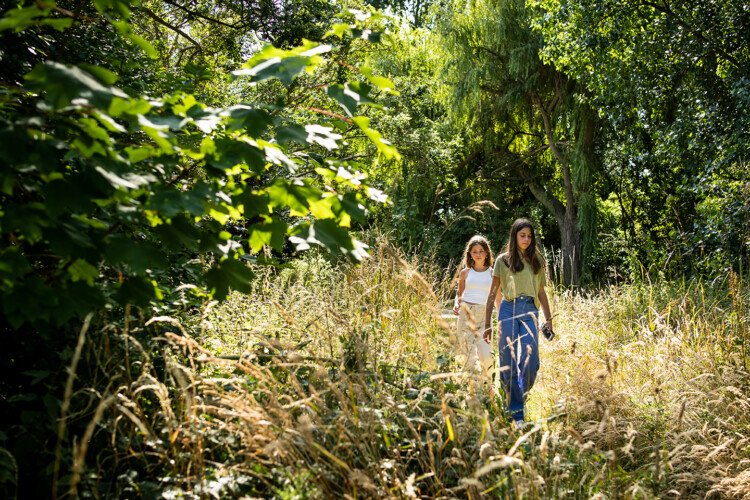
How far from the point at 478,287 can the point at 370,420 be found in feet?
11.0

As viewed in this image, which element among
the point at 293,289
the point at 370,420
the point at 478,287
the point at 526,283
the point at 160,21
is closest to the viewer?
the point at 370,420

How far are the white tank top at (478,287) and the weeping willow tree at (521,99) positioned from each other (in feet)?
20.7

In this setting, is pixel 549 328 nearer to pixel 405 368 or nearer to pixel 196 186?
pixel 405 368

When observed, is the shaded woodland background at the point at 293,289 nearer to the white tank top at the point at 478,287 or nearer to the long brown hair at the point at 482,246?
the long brown hair at the point at 482,246

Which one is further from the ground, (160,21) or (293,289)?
(160,21)

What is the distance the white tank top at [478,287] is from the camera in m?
5.22

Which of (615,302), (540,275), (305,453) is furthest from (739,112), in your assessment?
(305,453)

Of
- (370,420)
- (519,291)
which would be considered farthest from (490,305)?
(370,420)

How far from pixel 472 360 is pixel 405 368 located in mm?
432

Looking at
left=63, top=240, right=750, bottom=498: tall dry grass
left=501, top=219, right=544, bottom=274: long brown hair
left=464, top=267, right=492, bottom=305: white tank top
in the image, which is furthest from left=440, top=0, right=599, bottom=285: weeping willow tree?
left=63, top=240, right=750, bottom=498: tall dry grass

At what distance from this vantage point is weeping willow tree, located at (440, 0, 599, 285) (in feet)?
36.8

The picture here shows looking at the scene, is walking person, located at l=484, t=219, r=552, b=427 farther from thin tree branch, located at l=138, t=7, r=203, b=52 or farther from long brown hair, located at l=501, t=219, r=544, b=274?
thin tree branch, located at l=138, t=7, r=203, b=52

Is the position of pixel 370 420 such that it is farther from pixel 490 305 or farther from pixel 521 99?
pixel 521 99

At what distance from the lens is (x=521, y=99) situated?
11.9 m
